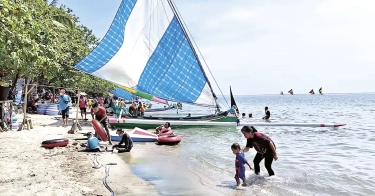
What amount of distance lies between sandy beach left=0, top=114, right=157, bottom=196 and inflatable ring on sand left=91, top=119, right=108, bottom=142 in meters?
0.98

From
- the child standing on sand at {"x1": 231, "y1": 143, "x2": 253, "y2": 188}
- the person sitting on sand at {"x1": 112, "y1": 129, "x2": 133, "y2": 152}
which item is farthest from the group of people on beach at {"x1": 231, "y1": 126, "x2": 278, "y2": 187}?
the person sitting on sand at {"x1": 112, "y1": 129, "x2": 133, "y2": 152}

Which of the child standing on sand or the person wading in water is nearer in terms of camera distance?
the child standing on sand

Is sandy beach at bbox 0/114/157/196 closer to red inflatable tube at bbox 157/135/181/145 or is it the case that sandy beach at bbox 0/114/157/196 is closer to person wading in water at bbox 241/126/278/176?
person wading in water at bbox 241/126/278/176

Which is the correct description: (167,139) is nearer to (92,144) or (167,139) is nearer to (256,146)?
(92,144)

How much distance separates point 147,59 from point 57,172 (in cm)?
1259

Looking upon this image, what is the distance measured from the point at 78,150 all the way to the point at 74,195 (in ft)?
20.7

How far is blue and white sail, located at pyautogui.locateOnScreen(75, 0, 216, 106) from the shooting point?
2072 centimetres

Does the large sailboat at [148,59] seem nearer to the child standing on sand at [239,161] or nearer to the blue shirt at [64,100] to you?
the blue shirt at [64,100]

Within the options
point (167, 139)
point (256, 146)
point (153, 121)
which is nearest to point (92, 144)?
point (167, 139)

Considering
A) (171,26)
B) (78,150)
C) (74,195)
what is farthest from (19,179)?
(171,26)

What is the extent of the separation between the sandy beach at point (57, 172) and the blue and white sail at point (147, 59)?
24.3 feet

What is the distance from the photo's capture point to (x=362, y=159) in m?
15.9

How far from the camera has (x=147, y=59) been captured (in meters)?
21.1

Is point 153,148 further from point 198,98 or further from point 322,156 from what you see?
point 322,156
